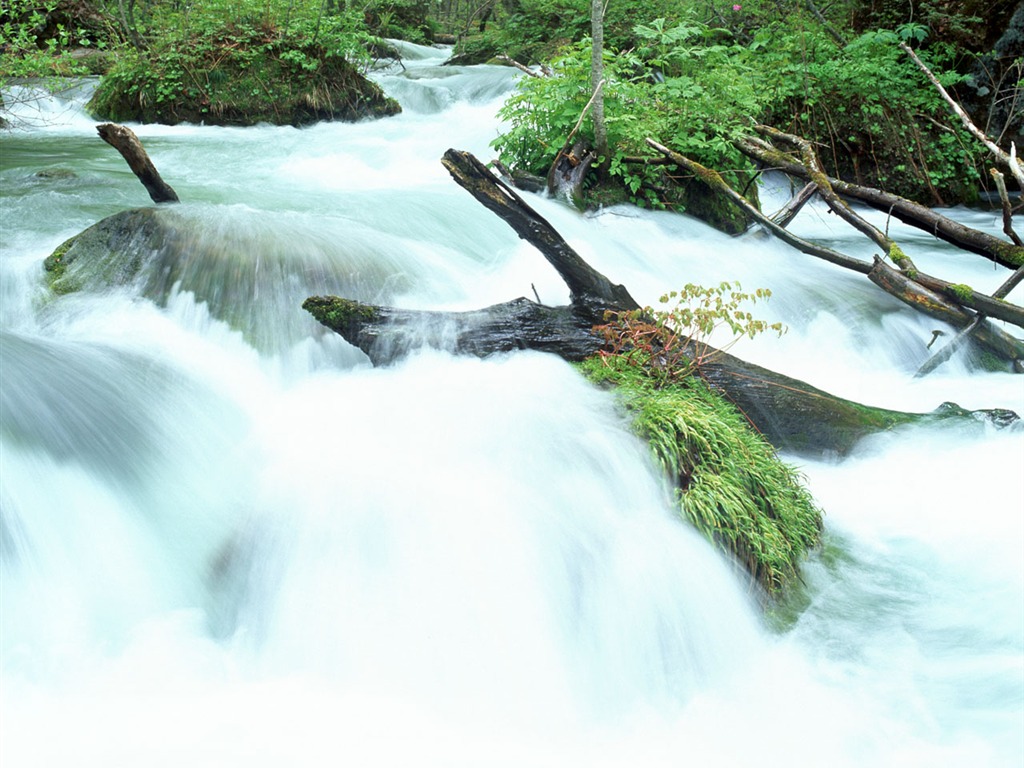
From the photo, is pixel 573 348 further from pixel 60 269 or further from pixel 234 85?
pixel 234 85

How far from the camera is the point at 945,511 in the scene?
171 inches

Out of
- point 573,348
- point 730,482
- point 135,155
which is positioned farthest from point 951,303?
point 135,155

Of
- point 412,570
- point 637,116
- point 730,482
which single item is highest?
point 637,116

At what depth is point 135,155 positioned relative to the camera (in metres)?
5.78

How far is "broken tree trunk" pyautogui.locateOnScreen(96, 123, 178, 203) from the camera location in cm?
542

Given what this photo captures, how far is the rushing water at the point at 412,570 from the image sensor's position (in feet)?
9.67

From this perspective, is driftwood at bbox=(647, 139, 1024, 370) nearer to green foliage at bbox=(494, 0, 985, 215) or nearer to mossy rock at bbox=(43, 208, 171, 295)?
green foliage at bbox=(494, 0, 985, 215)

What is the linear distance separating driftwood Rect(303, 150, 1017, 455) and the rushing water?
0.14 m

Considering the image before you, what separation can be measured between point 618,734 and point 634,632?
44 centimetres

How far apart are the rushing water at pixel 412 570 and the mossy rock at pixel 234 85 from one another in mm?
8003

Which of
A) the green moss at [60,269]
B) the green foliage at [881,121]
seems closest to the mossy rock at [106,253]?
the green moss at [60,269]

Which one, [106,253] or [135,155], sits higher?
[135,155]

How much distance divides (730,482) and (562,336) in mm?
1428

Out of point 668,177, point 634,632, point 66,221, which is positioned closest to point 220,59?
point 66,221
